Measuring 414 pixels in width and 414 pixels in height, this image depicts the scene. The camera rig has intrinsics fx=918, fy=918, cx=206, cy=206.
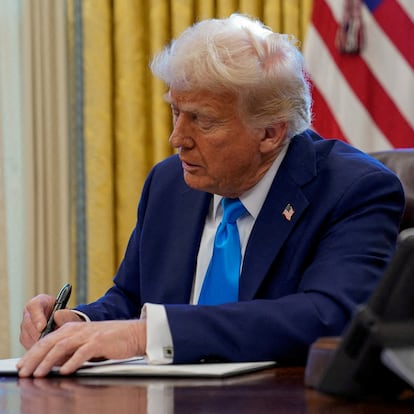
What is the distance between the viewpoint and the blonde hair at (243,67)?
7.36 ft

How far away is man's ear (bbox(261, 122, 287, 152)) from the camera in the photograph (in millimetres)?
2385

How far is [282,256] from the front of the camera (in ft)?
7.31

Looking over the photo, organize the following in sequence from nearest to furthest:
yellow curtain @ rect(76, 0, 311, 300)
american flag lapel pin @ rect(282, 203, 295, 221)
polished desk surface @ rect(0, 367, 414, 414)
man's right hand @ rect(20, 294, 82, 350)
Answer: polished desk surface @ rect(0, 367, 414, 414) → man's right hand @ rect(20, 294, 82, 350) → american flag lapel pin @ rect(282, 203, 295, 221) → yellow curtain @ rect(76, 0, 311, 300)

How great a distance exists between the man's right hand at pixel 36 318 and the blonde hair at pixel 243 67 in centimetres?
62

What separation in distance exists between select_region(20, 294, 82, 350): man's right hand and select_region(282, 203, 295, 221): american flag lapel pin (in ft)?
1.88

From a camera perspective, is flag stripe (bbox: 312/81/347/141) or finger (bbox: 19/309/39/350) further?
flag stripe (bbox: 312/81/347/141)

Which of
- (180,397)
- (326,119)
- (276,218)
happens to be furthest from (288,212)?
(326,119)

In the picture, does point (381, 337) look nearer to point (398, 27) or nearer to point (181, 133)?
point (181, 133)

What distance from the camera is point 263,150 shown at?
239 cm

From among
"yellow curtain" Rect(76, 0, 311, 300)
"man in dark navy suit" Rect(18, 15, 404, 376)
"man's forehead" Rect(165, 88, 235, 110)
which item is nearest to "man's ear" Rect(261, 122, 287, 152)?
"man in dark navy suit" Rect(18, 15, 404, 376)

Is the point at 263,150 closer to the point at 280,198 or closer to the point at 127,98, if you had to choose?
the point at 280,198

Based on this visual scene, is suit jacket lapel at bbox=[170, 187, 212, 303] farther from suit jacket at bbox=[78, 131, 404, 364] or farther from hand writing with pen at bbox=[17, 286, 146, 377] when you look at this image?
hand writing with pen at bbox=[17, 286, 146, 377]

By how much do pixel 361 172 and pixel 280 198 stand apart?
210mm

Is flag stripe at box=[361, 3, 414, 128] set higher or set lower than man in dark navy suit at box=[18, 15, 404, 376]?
higher
